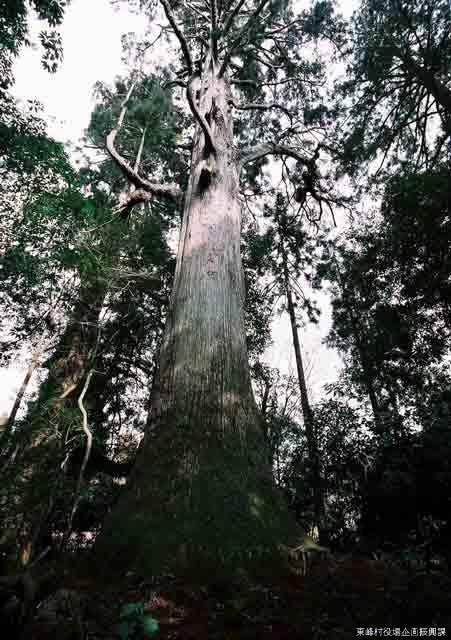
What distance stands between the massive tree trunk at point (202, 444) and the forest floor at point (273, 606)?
0.16m

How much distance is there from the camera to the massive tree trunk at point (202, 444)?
1.80 m

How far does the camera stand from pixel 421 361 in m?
8.65

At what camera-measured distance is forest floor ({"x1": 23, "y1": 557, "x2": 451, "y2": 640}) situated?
130 centimetres

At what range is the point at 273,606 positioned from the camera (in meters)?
1.48

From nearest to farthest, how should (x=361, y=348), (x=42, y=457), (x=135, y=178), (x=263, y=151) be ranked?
(x=42, y=457) → (x=135, y=178) → (x=263, y=151) → (x=361, y=348)

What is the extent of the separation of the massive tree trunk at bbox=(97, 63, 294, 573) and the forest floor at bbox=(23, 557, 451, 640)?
0.53 ft

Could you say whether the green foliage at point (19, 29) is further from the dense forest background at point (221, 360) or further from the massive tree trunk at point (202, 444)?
the massive tree trunk at point (202, 444)

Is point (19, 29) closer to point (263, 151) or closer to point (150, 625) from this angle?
point (263, 151)

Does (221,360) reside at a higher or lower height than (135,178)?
lower

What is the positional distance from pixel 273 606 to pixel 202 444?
2.97ft

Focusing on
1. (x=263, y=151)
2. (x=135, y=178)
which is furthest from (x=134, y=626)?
(x=263, y=151)

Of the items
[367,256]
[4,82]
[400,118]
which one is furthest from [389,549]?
[400,118]

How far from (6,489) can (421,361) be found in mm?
8965

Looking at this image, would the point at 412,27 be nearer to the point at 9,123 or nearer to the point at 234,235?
the point at 234,235
